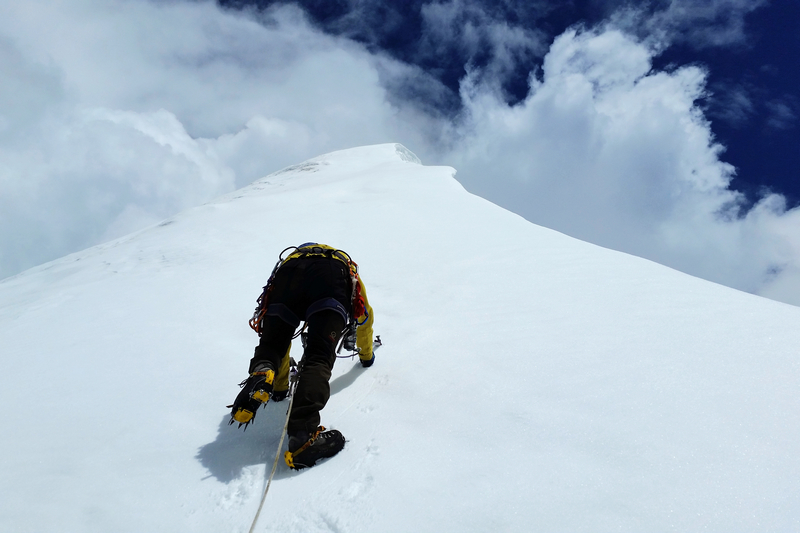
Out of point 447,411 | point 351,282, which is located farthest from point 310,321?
point 447,411

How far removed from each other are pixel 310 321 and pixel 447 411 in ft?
3.24

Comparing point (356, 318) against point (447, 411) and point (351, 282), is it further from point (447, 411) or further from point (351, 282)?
point (447, 411)

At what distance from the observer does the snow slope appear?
5.72 ft

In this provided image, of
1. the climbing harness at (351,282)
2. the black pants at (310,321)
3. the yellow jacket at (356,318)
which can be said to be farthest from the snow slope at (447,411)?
the climbing harness at (351,282)

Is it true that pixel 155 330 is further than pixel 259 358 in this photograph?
Yes

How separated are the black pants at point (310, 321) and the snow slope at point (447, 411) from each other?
1.28 feet

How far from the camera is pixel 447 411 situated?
2465 millimetres

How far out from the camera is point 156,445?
232cm

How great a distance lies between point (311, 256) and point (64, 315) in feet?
10.9

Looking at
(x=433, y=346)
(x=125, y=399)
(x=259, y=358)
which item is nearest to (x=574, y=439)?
(x=433, y=346)

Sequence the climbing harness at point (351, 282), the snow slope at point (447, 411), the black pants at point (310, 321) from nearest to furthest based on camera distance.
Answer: the snow slope at point (447, 411)
the black pants at point (310, 321)
the climbing harness at point (351, 282)

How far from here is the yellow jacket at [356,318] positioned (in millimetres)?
2785

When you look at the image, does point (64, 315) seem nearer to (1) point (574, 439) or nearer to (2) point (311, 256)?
(2) point (311, 256)

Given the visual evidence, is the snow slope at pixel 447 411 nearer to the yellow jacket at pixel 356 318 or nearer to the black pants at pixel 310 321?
the yellow jacket at pixel 356 318
